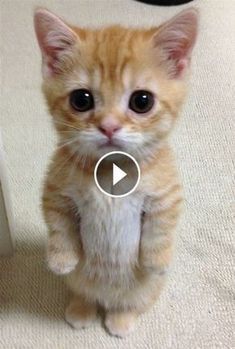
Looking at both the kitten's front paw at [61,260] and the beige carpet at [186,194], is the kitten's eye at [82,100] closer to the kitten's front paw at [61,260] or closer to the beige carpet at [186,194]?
the kitten's front paw at [61,260]

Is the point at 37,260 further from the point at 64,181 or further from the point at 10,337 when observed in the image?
the point at 64,181

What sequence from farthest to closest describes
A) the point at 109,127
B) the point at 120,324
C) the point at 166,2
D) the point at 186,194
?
the point at 166,2 → the point at 186,194 → the point at 120,324 → the point at 109,127

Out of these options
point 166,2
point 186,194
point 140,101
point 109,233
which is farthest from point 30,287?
point 166,2

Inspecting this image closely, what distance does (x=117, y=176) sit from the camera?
3.08 feet

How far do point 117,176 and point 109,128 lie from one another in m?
0.14

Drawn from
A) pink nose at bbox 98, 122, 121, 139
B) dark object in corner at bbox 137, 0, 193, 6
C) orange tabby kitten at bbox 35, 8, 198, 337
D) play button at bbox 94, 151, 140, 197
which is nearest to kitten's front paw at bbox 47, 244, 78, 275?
orange tabby kitten at bbox 35, 8, 198, 337

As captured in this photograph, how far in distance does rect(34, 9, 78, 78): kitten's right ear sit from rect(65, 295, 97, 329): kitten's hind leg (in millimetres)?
466

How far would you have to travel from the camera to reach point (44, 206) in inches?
39.4

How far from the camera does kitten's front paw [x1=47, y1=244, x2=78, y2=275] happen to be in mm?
1000

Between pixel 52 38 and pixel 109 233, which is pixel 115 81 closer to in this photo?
pixel 52 38

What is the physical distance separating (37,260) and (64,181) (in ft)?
1.12

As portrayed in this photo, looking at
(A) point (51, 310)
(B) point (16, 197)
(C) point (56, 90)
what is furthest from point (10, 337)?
(C) point (56, 90)

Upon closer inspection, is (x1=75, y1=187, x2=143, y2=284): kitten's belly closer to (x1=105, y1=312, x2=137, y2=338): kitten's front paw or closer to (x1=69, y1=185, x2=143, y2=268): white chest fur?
(x1=69, y1=185, x2=143, y2=268): white chest fur

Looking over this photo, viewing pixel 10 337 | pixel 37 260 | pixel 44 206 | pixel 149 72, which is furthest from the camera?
pixel 37 260
